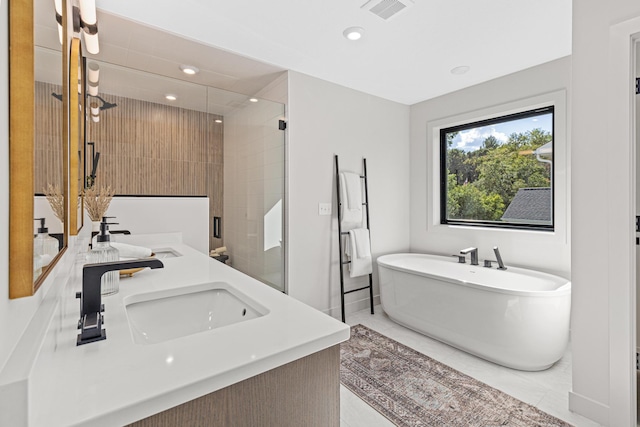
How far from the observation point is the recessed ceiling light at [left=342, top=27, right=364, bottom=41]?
2.20m

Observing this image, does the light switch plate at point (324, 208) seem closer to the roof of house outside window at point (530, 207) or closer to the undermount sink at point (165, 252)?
the undermount sink at point (165, 252)

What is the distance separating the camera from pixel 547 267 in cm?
275

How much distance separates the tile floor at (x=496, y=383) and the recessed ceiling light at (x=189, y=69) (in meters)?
2.75

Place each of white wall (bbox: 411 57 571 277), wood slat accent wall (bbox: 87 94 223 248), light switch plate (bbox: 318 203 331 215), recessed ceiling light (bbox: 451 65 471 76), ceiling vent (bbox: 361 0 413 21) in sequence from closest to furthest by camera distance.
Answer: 1. ceiling vent (bbox: 361 0 413 21)
2. wood slat accent wall (bbox: 87 94 223 248)
3. white wall (bbox: 411 57 571 277)
4. recessed ceiling light (bbox: 451 65 471 76)
5. light switch plate (bbox: 318 203 331 215)

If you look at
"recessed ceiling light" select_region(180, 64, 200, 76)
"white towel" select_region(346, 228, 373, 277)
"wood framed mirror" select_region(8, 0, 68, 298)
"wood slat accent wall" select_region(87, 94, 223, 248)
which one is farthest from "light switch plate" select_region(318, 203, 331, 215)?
"wood framed mirror" select_region(8, 0, 68, 298)

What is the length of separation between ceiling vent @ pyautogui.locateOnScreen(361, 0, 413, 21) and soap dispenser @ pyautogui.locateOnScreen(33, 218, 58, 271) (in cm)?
199

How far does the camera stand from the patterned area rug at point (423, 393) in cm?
172

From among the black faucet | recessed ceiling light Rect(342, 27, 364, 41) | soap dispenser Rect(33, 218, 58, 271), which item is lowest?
the black faucet

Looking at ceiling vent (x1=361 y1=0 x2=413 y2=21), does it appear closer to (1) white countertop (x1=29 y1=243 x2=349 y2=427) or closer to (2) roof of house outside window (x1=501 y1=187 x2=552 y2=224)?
(1) white countertop (x1=29 y1=243 x2=349 y2=427)

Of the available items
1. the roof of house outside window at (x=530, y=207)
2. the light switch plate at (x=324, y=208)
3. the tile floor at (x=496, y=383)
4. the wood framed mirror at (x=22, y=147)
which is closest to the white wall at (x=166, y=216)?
the light switch plate at (x=324, y=208)

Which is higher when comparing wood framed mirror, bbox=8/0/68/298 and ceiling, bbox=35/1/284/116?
ceiling, bbox=35/1/284/116

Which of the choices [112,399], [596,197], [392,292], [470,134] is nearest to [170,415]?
[112,399]

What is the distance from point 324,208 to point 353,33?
152cm

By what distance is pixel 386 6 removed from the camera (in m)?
1.94
